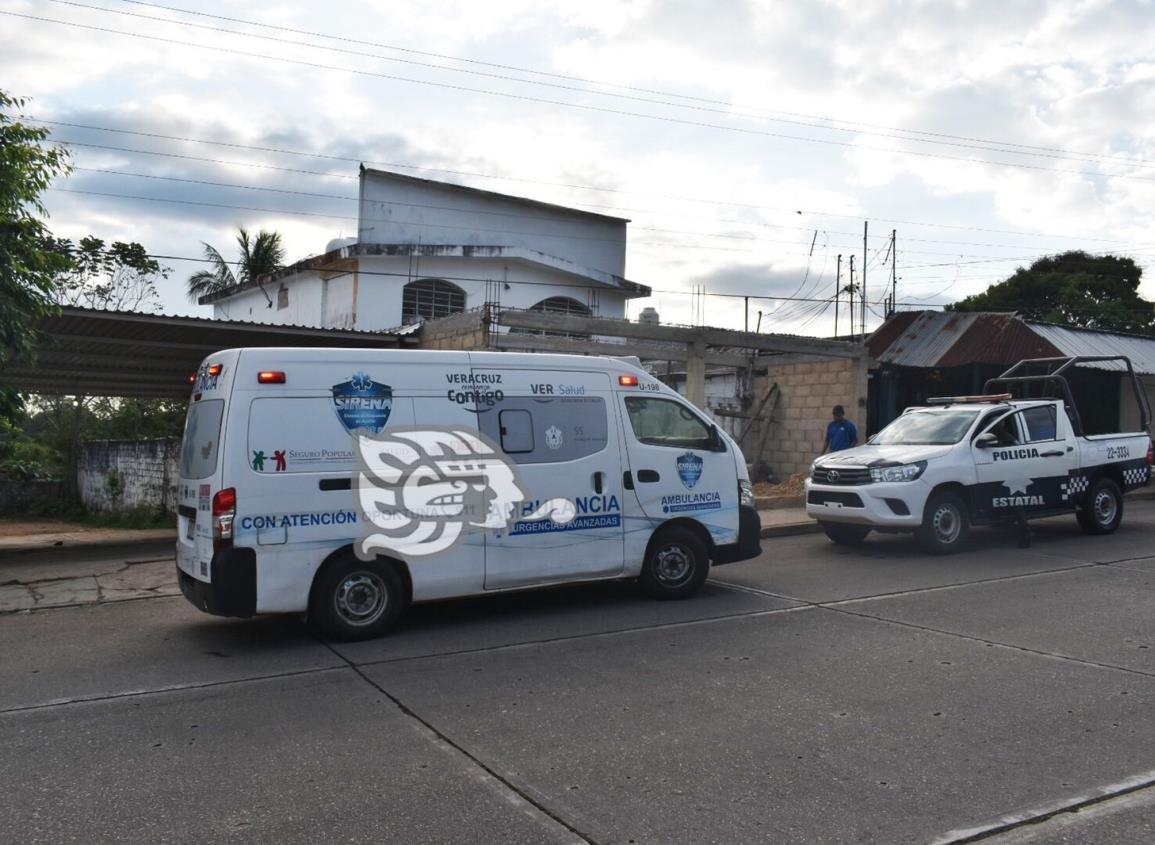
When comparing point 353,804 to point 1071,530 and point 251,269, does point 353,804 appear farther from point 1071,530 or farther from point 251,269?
point 251,269

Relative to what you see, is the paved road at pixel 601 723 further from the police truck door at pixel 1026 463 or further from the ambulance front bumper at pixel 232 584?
the police truck door at pixel 1026 463

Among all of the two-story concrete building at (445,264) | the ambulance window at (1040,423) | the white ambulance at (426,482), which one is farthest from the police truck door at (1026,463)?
the two-story concrete building at (445,264)

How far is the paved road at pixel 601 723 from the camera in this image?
4172 mm

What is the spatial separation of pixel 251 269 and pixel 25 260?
24.7 meters

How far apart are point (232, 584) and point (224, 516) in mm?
500

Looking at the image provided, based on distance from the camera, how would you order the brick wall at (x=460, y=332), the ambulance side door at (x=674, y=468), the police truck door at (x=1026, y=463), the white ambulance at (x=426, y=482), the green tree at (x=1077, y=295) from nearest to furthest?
the white ambulance at (x=426, y=482), the ambulance side door at (x=674, y=468), the police truck door at (x=1026, y=463), the brick wall at (x=460, y=332), the green tree at (x=1077, y=295)

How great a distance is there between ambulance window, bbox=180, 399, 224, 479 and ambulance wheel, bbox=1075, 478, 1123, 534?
1148cm

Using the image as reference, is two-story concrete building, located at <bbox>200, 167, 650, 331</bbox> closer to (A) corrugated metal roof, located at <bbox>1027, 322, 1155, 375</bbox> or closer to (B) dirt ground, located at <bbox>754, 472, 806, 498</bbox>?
(B) dirt ground, located at <bbox>754, 472, 806, 498</bbox>

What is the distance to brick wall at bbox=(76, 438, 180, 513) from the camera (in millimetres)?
19438

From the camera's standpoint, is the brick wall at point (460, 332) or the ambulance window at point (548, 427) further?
the brick wall at point (460, 332)

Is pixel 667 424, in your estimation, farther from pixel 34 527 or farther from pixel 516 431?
pixel 34 527

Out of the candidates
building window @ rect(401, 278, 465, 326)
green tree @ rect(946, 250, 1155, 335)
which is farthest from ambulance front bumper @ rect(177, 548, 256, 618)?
green tree @ rect(946, 250, 1155, 335)

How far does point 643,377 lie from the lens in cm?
900

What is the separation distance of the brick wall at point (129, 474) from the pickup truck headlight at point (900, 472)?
12796 mm
